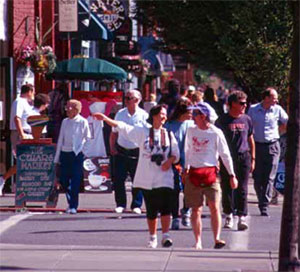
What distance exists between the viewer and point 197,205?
13039 millimetres

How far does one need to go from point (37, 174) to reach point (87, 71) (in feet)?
17.0

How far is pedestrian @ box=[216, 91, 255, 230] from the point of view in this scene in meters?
15.2

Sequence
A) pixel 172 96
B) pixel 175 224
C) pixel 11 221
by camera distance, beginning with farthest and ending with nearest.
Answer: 1. pixel 172 96
2. pixel 11 221
3. pixel 175 224

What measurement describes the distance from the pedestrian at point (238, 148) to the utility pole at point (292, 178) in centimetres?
427

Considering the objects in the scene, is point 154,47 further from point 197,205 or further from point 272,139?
point 197,205

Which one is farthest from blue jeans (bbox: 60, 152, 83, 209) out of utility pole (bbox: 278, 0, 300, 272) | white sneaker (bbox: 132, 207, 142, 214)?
utility pole (bbox: 278, 0, 300, 272)

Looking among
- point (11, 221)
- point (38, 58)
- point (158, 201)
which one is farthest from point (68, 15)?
point (158, 201)

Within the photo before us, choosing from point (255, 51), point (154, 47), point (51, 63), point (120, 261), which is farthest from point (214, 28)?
point (120, 261)

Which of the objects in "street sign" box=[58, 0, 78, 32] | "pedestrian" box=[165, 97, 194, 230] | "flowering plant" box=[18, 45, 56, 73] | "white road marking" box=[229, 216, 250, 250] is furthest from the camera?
"street sign" box=[58, 0, 78, 32]

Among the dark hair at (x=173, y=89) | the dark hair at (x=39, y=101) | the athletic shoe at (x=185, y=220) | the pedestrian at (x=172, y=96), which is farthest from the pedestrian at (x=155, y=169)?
the dark hair at (x=173, y=89)

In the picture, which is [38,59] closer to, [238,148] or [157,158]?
[238,148]

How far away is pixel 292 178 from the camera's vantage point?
1074 centimetres

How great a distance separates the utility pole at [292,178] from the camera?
1071 cm

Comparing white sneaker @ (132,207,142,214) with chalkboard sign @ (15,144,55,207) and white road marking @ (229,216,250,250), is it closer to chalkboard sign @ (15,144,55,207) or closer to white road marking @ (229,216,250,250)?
chalkboard sign @ (15,144,55,207)
